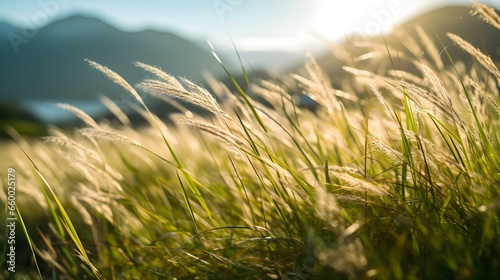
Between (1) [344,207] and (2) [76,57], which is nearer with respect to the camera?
(1) [344,207]

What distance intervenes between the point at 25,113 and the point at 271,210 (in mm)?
39097

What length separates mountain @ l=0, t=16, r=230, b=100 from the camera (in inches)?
6043

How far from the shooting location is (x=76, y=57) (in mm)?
163000

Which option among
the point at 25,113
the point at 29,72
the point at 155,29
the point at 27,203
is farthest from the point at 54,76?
the point at 27,203

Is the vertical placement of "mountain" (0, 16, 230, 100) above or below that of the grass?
below

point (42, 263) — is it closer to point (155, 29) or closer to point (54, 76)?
point (54, 76)

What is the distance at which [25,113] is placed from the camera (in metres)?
36.3

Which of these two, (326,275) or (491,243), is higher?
(491,243)

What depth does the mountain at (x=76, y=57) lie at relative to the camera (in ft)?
504

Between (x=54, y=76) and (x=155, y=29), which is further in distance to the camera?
(x=155, y=29)

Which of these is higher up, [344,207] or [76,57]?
[344,207]

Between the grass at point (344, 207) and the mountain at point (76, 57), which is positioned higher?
the grass at point (344, 207)

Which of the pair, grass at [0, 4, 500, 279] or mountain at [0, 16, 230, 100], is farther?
mountain at [0, 16, 230, 100]

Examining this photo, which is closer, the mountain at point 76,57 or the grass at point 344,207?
the grass at point 344,207
